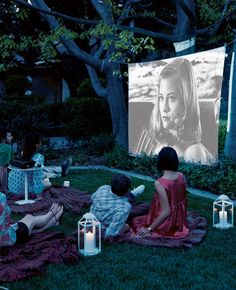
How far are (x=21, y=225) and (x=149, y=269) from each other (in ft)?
5.38

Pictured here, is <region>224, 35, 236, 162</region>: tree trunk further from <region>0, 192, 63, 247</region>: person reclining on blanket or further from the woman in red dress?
<region>0, 192, 63, 247</region>: person reclining on blanket

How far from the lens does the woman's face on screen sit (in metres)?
10.6

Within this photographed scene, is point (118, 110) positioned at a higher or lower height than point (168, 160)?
higher

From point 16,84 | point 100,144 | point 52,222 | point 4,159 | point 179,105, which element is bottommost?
point 52,222

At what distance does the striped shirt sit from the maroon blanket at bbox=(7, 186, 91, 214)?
1434 millimetres

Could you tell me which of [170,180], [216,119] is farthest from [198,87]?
[170,180]

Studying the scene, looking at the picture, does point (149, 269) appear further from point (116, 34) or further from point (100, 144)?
point (100, 144)

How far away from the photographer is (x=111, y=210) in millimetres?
5891

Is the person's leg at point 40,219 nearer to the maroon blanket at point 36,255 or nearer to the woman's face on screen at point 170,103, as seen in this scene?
the maroon blanket at point 36,255

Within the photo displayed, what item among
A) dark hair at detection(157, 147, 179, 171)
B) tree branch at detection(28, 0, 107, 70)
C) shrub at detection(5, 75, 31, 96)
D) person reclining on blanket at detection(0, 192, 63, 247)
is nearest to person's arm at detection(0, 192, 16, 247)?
person reclining on blanket at detection(0, 192, 63, 247)

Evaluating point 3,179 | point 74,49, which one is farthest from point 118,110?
point 3,179

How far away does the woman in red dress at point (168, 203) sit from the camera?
18.8 ft

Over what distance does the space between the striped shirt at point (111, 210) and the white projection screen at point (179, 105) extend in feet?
13.3

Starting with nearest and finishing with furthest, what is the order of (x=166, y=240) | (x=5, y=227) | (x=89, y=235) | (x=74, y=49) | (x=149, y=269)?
(x=149, y=269) < (x=5, y=227) < (x=89, y=235) < (x=166, y=240) < (x=74, y=49)
